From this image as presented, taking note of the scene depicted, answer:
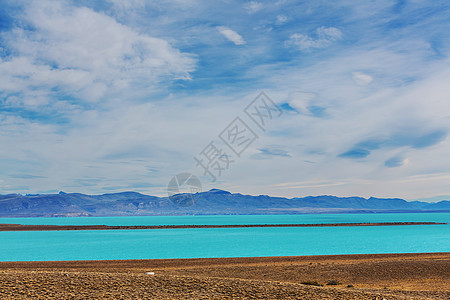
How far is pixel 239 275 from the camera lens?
985 inches

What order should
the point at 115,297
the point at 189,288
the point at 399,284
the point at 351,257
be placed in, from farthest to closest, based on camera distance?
the point at 351,257
the point at 399,284
the point at 189,288
the point at 115,297

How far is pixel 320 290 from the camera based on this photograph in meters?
14.0

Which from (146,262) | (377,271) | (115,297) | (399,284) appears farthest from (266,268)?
(115,297)

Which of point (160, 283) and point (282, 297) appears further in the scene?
point (160, 283)

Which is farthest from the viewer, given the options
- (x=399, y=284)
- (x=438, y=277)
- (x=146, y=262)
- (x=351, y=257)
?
(x=351, y=257)

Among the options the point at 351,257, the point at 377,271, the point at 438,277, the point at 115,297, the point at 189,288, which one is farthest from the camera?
the point at 351,257

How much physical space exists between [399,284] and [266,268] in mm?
9080

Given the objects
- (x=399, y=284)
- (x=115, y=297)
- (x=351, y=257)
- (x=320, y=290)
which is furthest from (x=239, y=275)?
(x=351, y=257)

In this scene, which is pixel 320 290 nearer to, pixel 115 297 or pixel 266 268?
pixel 115 297

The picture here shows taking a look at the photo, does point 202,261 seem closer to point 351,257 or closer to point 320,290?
point 351,257

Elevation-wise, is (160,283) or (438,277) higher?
(160,283)

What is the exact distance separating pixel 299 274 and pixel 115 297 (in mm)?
15991

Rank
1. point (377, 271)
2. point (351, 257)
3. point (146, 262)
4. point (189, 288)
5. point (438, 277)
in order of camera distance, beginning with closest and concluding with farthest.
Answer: point (189, 288) → point (438, 277) → point (377, 271) → point (146, 262) → point (351, 257)

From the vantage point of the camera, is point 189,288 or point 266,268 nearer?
point 189,288
